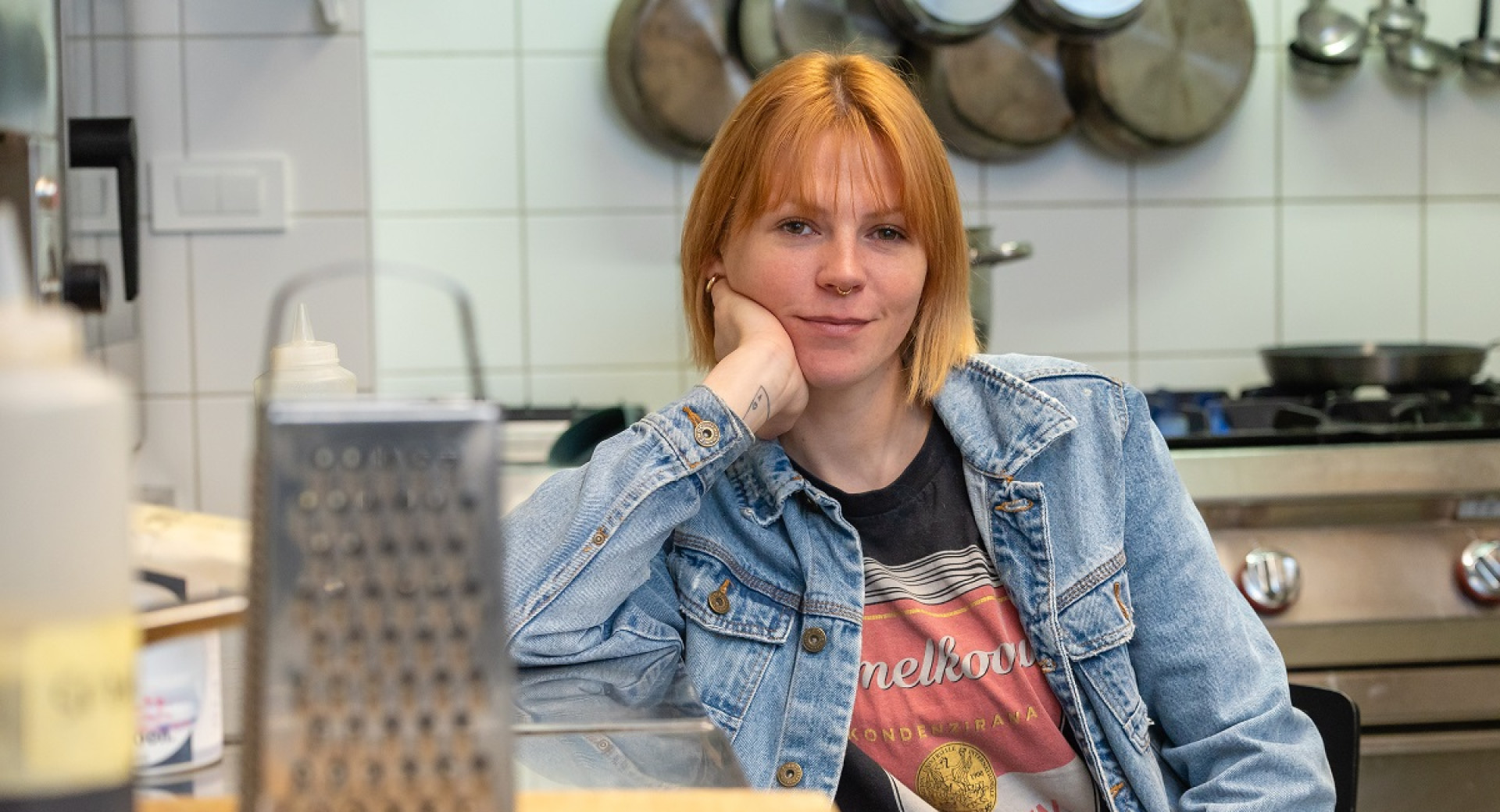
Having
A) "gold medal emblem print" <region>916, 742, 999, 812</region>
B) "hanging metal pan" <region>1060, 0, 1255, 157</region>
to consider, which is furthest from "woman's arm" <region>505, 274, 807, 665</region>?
"hanging metal pan" <region>1060, 0, 1255, 157</region>

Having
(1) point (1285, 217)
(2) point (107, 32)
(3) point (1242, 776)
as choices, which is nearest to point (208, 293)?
(2) point (107, 32)

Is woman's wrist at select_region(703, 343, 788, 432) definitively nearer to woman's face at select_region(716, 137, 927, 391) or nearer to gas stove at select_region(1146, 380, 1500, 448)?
woman's face at select_region(716, 137, 927, 391)

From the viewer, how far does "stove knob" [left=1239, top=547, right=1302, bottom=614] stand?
1.75 m

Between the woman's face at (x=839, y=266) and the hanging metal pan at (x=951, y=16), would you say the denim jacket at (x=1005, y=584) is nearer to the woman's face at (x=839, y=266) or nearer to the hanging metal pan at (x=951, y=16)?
the woman's face at (x=839, y=266)

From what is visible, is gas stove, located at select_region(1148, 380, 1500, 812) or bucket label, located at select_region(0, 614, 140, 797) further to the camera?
gas stove, located at select_region(1148, 380, 1500, 812)

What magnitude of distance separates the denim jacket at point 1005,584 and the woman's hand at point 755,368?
0.02m

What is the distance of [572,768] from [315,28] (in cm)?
150

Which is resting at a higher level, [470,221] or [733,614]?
[470,221]

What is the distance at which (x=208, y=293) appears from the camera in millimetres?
1885

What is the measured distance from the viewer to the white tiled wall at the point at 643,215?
6.25 feet

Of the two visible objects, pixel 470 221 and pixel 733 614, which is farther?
pixel 470 221

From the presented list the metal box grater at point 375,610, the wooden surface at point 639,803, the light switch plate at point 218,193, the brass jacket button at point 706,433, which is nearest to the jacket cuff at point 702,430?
the brass jacket button at point 706,433

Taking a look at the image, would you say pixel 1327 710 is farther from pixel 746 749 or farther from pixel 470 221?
pixel 470 221

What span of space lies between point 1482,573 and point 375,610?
1704 millimetres
